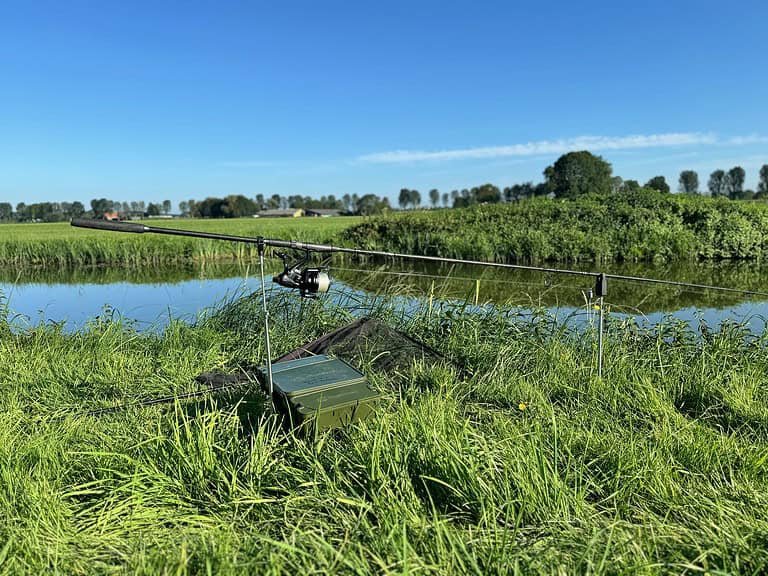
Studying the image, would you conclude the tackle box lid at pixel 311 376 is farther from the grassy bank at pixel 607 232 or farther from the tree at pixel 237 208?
the tree at pixel 237 208

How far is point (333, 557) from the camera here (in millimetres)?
1425

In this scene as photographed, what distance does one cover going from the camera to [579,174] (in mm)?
37844

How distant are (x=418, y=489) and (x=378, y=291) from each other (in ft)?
14.7

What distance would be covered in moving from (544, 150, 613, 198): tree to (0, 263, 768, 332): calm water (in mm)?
21338

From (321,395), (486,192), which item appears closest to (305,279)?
(321,395)

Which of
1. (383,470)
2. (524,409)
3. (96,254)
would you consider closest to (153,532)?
(383,470)

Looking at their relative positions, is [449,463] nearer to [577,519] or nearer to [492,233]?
[577,519]

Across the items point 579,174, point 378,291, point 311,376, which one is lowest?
point 378,291

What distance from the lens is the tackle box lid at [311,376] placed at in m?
2.18

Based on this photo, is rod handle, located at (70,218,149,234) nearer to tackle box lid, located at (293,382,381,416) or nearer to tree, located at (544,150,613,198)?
tackle box lid, located at (293,382,381,416)

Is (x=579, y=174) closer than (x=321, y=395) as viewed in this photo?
No

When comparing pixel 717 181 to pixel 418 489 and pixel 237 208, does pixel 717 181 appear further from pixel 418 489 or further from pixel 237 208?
pixel 418 489

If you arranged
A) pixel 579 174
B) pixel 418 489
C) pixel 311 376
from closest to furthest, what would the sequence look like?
pixel 418 489
pixel 311 376
pixel 579 174

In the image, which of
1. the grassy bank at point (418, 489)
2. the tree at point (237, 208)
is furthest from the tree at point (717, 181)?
the grassy bank at point (418, 489)
